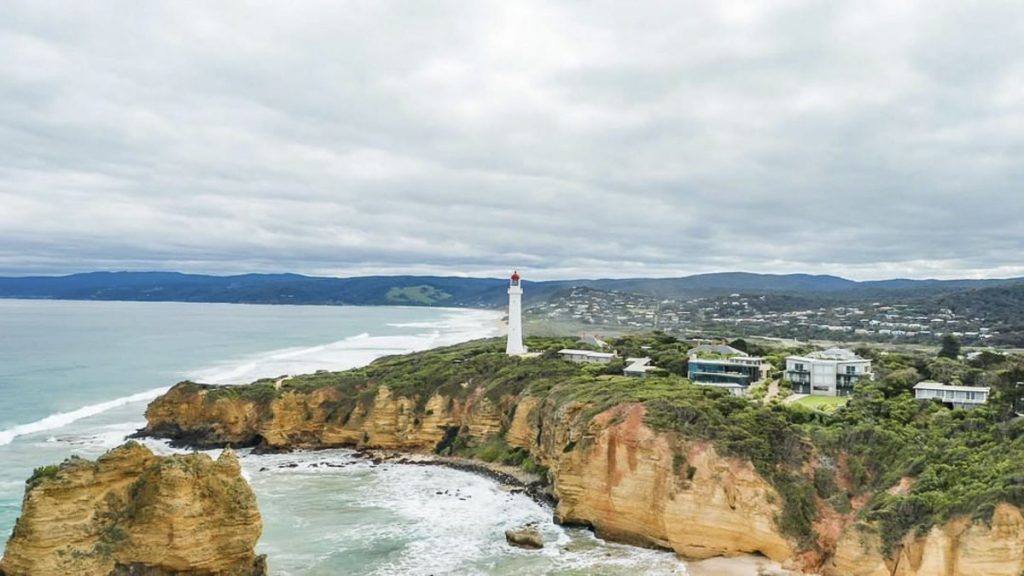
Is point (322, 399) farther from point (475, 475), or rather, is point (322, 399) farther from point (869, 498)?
point (869, 498)

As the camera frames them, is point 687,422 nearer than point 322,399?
Yes

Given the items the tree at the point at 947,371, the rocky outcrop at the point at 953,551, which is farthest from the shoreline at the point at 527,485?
the tree at the point at 947,371

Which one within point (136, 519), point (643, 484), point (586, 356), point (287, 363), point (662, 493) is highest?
point (586, 356)

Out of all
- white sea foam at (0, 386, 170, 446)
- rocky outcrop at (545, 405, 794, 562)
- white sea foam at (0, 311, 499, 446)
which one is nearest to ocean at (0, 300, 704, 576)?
white sea foam at (0, 386, 170, 446)

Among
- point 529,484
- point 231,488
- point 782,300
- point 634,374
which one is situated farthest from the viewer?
point 782,300

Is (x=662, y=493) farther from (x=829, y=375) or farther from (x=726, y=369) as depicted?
(x=726, y=369)

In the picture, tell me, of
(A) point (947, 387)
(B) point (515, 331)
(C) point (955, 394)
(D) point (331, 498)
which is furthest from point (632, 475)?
(B) point (515, 331)

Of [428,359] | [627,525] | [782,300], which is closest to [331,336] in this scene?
[428,359]
